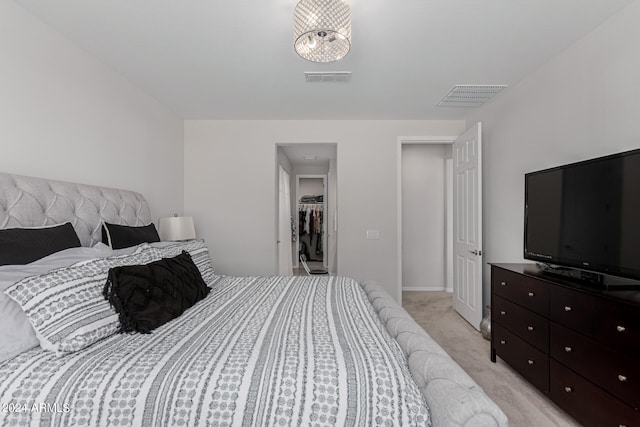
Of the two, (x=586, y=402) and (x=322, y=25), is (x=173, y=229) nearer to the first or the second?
(x=322, y=25)

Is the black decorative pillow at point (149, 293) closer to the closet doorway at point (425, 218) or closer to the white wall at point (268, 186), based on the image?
the white wall at point (268, 186)

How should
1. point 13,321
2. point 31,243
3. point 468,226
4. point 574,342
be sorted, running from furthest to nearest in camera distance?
point 468,226, point 574,342, point 31,243, point 13,321

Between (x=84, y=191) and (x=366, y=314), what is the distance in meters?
1.97

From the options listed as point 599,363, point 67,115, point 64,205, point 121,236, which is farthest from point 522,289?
point 67,115

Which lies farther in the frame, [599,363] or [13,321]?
[599,363]

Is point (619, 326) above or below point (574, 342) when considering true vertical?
above

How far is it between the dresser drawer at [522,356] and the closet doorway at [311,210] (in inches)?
122

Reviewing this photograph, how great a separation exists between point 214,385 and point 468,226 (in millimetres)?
3097

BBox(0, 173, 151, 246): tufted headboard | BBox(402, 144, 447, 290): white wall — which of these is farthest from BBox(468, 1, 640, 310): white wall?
BBox(0, 173, 151, 246): tufted headboard

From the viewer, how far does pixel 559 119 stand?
2.27 metres

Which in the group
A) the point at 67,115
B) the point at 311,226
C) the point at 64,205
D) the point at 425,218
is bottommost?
the point at 311,226

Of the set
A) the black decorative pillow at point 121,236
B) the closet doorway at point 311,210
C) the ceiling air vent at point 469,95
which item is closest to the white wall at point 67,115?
the black decorative pillow at point 121,236

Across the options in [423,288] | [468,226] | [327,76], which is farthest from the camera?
Result: [423,288]

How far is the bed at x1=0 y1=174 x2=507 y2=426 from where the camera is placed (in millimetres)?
902
